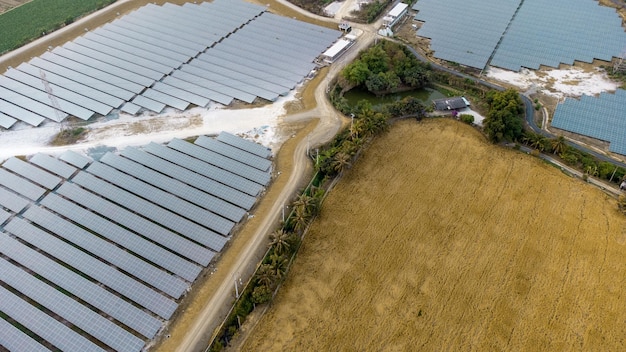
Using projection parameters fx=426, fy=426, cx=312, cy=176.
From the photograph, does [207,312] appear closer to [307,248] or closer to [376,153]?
[307,248]

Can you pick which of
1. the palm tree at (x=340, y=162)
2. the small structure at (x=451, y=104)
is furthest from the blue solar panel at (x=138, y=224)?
the small structure at (x=451, y=104)

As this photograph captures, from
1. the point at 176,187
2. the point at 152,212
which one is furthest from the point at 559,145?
the point at 152,212

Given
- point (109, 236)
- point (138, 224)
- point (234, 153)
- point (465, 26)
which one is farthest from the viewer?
point (465, 26)

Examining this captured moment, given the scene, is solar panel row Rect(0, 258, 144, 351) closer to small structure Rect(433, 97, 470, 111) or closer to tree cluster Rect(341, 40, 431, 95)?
tree cluster Rect(341, 40, 431, 95)

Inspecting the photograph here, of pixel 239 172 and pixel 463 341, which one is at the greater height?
pixel 239 172

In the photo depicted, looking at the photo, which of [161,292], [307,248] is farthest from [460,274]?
[161,292]

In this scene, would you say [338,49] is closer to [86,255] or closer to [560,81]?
[560,81]
